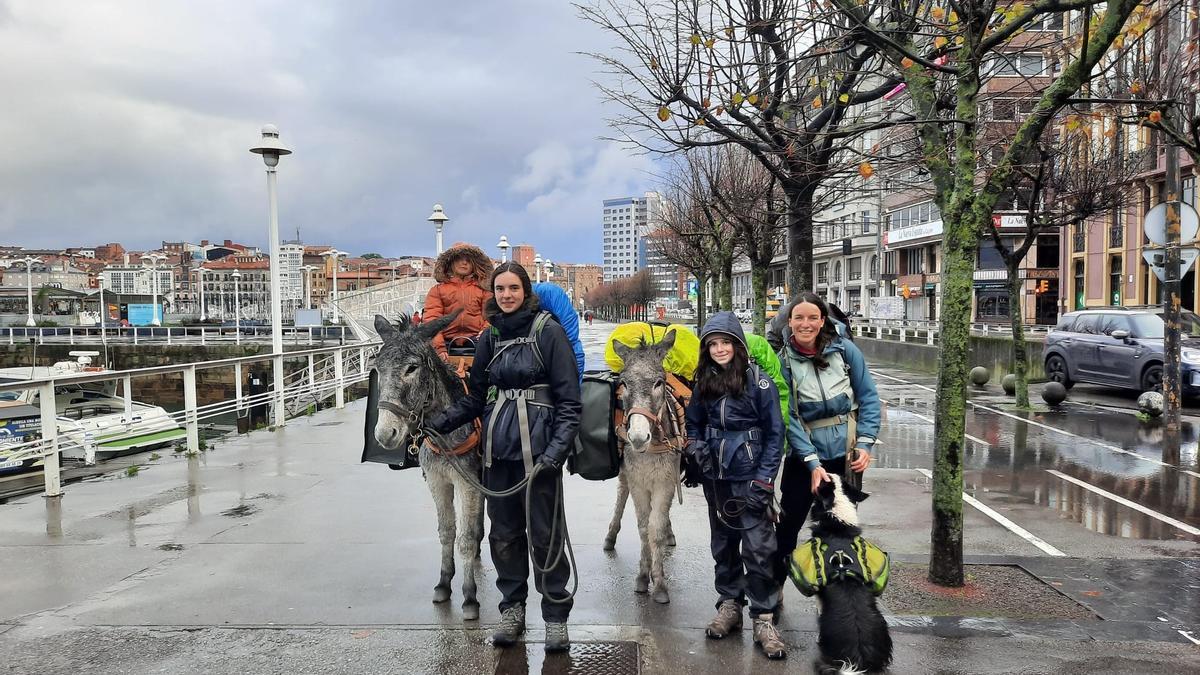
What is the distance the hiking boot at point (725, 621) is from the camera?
454 centimetres

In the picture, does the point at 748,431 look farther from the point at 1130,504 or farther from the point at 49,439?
the point at 49,439

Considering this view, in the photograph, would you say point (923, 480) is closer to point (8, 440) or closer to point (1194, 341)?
point (1194, 341)

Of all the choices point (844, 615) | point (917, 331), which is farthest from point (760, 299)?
point (917, 331)

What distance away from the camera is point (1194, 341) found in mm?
14578

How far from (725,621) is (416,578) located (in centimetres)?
238

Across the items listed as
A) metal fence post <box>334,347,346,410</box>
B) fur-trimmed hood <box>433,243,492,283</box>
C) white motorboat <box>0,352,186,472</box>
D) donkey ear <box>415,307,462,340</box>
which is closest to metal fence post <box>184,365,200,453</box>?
white motorboat <box>0,352,186,472</box>

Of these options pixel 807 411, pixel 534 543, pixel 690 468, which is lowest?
pixel 534 543

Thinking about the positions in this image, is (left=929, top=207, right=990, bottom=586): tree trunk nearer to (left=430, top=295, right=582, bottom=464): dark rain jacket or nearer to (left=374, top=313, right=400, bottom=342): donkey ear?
(left=430, top=295, right=582, bottom=464): dark rain jacket

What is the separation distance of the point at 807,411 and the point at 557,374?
155 cm

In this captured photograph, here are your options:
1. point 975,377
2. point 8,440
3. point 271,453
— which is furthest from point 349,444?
point 975,377

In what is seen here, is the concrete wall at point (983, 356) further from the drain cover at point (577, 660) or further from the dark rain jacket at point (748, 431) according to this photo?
the drain cover at point (577, 660)

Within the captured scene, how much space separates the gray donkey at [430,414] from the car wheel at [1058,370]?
16.6 meters

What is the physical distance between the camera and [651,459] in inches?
200

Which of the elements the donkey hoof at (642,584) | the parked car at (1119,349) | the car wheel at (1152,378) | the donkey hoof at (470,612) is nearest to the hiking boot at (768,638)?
the donkey hoof at (642,584)
